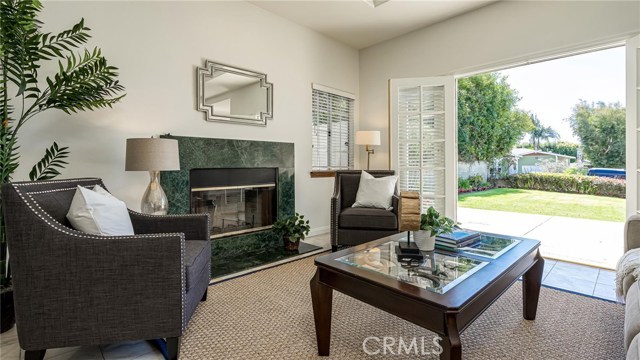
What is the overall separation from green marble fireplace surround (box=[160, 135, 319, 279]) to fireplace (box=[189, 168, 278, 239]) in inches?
3.2

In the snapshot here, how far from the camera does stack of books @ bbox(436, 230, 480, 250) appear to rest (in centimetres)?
173

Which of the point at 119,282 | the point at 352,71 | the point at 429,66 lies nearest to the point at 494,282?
the point at 119,282

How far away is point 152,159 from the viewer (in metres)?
2.18

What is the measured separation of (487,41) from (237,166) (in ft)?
10.4


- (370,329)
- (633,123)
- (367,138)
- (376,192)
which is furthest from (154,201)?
(633,123)

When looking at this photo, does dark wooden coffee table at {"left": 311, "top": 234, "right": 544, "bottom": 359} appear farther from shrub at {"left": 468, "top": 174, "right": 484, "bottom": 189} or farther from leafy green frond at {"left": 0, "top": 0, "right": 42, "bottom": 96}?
shrub at {"left": 468, "top": 174, "right": 484, "bottom": 189}

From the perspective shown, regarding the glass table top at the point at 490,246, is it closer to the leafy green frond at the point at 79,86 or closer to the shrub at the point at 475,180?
the leafy green frond at the point at 79,86

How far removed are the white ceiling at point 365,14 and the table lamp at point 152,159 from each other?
6.88ft

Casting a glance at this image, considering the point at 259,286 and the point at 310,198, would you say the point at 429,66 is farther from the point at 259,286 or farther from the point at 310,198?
the point at 259,286

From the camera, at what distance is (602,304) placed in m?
2.00

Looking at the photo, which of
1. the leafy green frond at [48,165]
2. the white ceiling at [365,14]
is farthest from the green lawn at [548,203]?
the leafy green frond at [48,165]

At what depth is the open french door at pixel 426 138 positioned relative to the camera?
370cm

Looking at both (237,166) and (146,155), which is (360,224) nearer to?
(237,166)

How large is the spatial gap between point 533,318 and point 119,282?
2.26 m
